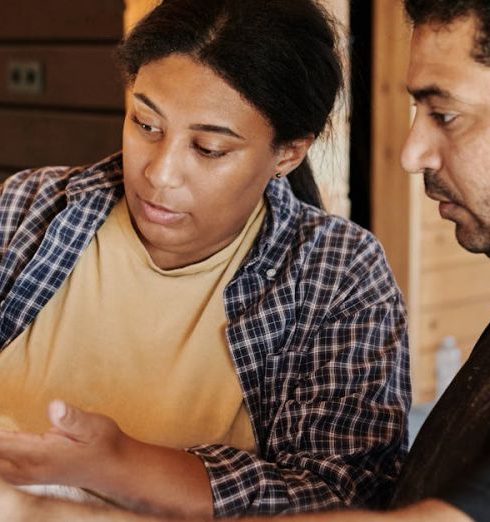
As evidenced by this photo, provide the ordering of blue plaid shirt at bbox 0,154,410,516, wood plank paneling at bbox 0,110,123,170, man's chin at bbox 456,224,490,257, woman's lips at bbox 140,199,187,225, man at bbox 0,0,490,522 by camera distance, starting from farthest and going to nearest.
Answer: wood plank paneling at bbox 0,110,123,170, woman's lips at bbox 140,199,187,225, blue plaid shirt at bbox 0,154,410,516, man's chin at bbox 456,224,490,257, man at bbox 0,0,490,522

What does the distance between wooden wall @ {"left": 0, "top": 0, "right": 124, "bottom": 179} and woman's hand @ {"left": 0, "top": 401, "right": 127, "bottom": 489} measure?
2387mm

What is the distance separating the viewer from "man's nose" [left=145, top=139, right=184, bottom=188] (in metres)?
1.69

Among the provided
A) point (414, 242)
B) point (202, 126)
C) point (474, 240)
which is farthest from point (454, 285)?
point (474, 240)

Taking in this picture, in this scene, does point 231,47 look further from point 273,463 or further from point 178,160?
point 273,463

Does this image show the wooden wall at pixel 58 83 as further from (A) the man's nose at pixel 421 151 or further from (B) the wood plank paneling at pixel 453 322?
(A) the man's nose at pixel 421 151

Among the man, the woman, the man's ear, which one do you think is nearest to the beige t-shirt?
the woman

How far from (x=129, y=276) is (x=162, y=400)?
218mm

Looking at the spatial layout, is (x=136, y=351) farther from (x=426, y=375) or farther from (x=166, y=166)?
(x=426, y=375)

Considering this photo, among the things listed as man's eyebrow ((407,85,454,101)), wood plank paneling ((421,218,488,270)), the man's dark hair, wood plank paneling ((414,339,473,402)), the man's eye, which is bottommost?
wood plank paneling ((414,339,473,402))

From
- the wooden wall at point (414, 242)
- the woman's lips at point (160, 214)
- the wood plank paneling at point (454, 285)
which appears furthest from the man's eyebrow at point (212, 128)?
the wood plank paneling at point (454, 285)

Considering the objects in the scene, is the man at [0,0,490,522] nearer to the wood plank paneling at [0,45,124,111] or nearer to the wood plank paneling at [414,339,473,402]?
the wood plank paneling at [414,339,473,402]

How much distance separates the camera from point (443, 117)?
4.42 ft

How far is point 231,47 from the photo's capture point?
171 centimetres

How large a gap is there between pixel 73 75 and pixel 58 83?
0.10 meters
